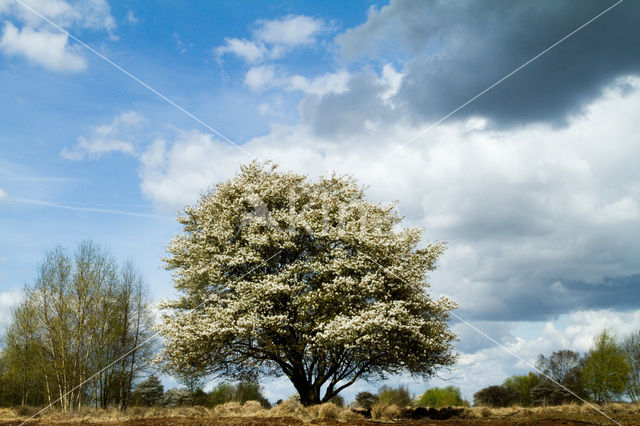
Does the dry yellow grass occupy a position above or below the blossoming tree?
below

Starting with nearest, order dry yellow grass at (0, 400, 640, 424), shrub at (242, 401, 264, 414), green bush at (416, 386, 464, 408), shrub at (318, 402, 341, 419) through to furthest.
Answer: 1. shrub at (318, 402, 341, 419)
2. dry yellow grass at (0, 400, 640, 424)
3. shrub at (242, 401, 264, 414)
4. green bush at (416, 386, 464, 408)

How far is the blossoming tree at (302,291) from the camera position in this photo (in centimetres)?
2277

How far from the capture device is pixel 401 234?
1022 inches

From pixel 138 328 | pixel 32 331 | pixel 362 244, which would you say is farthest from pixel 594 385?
pixel 32 331

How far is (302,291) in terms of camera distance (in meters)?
24.2

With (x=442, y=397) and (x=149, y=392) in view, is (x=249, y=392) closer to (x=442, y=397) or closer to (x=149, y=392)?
(x=149, y=392)

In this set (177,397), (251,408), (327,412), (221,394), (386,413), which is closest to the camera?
(327,412)

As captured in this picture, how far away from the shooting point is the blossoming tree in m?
22.8

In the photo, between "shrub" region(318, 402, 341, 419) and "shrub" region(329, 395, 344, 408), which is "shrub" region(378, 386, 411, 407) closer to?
"shrub" region(329, 395, 344, 408)

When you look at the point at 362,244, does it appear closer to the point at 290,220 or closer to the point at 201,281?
the point at 290,220

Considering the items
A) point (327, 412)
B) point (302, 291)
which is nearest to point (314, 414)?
point (327, 412)

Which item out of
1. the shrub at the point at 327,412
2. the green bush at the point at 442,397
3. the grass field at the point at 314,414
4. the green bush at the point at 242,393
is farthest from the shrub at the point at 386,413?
the green bush at the point at 442,397

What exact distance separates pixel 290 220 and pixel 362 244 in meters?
3.97

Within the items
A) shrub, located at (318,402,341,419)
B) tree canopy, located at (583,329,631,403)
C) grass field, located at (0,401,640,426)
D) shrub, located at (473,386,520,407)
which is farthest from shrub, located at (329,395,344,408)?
tree canopy, located at (583,329,631,403)
